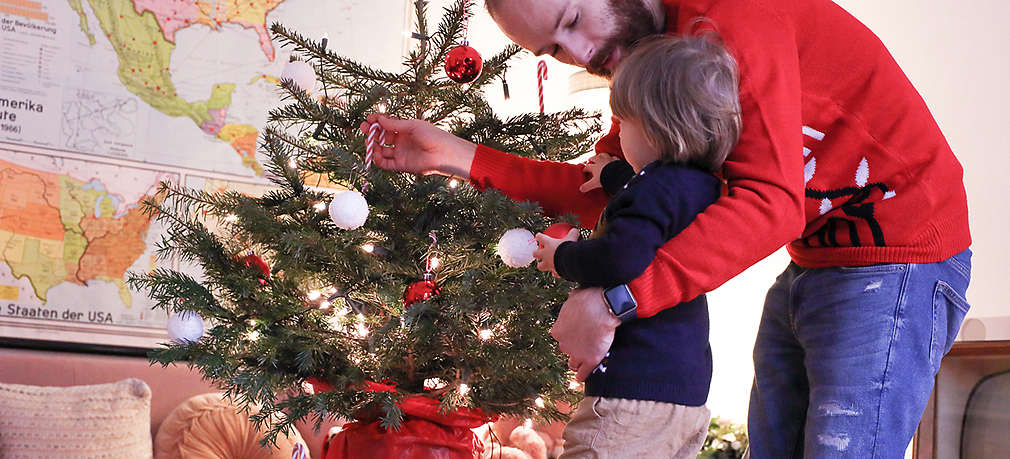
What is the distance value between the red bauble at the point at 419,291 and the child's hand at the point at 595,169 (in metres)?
0.33

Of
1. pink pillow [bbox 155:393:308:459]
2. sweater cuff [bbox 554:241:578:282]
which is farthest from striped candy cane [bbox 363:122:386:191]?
pink pillow [bbox 155:393:308:459]

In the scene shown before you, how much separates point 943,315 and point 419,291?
2.80 ft

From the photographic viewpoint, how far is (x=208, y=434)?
97.2 inches

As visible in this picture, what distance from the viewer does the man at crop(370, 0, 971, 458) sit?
1044 millimetres

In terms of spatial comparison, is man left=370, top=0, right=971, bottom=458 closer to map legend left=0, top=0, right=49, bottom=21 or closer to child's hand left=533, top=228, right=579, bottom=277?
Result: child's hand left=533, top=228, right=579, bottom=277

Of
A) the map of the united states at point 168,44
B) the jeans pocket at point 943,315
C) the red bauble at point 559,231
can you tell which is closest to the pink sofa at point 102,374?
the map of the united states at point 168,44

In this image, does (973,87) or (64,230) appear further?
(64,230)

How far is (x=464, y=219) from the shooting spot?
1581mm

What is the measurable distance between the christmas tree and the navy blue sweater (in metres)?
0.36

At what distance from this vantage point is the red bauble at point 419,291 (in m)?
1.50

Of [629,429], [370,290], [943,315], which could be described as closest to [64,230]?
[370,290]

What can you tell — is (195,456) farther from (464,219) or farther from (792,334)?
(792,334)

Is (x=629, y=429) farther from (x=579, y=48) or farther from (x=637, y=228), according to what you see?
(x=579, y=48)

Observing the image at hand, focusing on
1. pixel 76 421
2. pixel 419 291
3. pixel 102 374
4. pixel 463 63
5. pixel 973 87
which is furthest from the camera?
pixel 102 374
